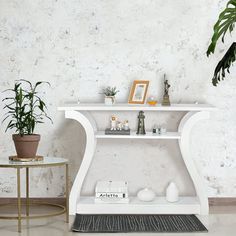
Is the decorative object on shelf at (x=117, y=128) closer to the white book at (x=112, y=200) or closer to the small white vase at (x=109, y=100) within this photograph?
the small white vase at (x=109, y=100)

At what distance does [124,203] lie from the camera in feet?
16.8

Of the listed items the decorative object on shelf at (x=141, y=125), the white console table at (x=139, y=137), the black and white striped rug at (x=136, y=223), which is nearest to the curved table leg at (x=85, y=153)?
the white console table at (x=139, y=137)

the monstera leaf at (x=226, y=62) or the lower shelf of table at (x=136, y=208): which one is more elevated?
the monstera leaf at (x=226, y=62)

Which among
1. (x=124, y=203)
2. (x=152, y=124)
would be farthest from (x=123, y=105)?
(x=124, y=203)

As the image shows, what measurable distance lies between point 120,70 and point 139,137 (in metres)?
0.73

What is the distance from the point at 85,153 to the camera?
16.5 feet

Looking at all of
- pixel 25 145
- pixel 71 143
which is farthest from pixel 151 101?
pixel 25 145

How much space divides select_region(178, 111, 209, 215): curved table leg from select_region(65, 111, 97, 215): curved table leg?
735 mm

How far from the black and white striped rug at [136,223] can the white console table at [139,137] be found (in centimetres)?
9

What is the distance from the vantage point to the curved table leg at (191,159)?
5008 millimetres

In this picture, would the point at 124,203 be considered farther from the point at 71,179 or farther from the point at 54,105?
the point at 54,105

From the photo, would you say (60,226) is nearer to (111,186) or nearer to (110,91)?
(111,186)

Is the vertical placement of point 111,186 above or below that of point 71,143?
below

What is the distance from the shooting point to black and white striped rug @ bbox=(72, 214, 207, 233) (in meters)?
4.53
